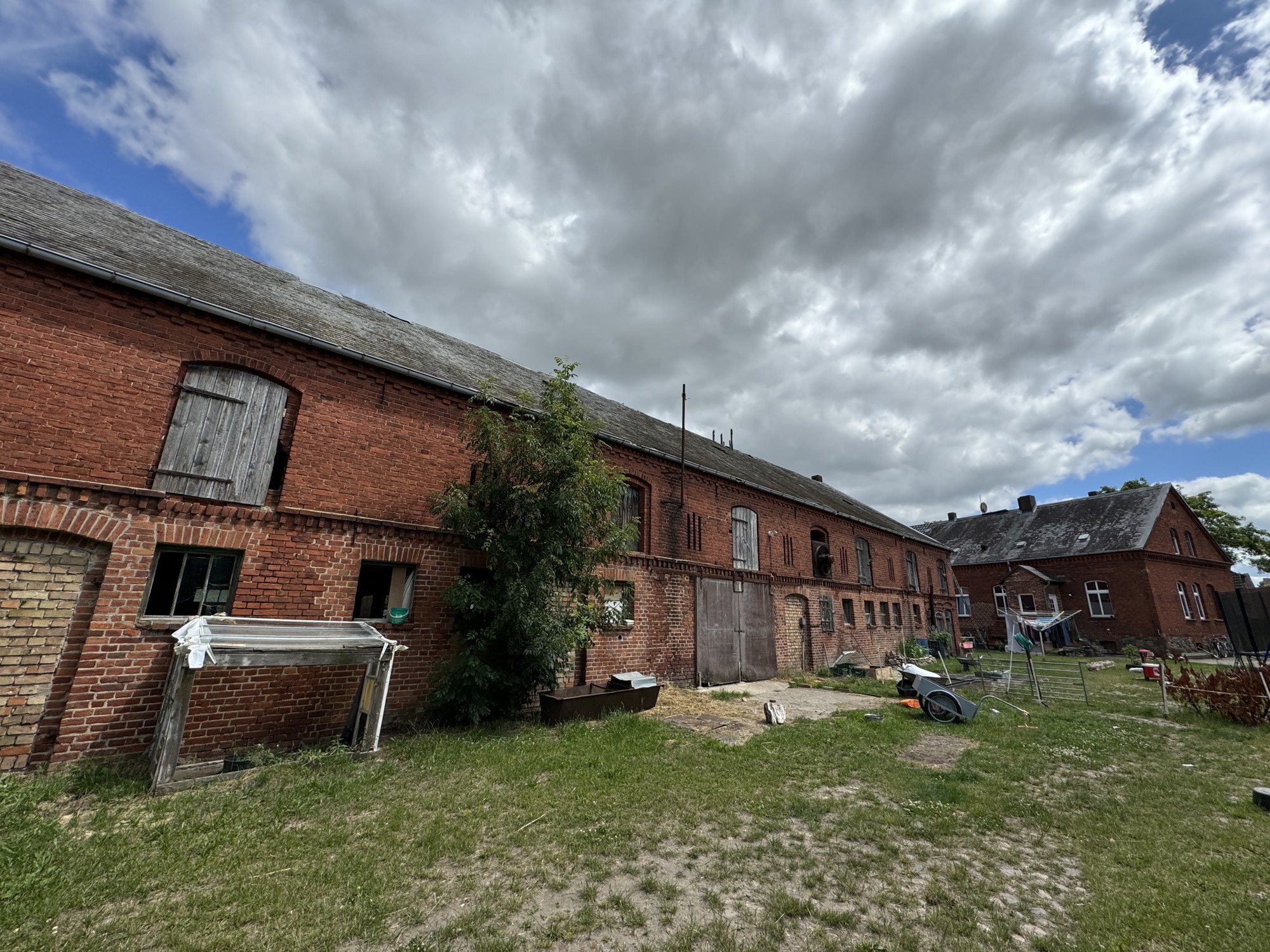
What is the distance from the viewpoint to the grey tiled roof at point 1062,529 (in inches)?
1102

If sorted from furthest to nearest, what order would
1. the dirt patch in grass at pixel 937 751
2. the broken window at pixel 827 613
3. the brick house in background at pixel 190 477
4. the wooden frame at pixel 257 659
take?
1. the broken window at pixel 827 613
2. the dirt patch in grass at pixel 937 751
3. the brick house in background at pixel 190 477
4. the wooden frame at pixel 257 659

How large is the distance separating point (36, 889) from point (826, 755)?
797 centimetres

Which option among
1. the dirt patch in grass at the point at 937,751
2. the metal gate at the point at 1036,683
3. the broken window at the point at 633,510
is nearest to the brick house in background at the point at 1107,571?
the metal gate at the point at 1036,683

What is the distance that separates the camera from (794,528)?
18297mm

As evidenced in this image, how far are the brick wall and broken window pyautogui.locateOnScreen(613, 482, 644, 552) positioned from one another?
4.44 m

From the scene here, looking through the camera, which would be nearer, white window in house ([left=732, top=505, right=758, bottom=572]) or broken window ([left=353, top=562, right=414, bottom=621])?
broken window ([left=353, top=562, right=414, bottom=621])

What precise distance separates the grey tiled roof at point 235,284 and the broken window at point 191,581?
11.5ft

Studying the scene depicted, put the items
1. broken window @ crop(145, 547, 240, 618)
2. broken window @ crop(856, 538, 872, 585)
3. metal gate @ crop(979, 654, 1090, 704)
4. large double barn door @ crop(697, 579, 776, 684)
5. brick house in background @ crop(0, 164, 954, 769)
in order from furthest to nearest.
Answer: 1. broken window @ crop(856, 538, 872, 585)
2. large double barn door @ crop(697, 579, 776, 684)
3. metal gate @ crop(979, 654, 1090, 704)
4. broken window @ crop(145, 547, 240, 618)
5. brick house in background @ crop(0, 164, 954, 769)

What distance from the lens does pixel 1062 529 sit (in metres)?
31.0

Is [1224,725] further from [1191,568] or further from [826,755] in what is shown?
[1191,568]

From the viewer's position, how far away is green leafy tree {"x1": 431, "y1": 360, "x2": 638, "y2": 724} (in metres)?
8.26

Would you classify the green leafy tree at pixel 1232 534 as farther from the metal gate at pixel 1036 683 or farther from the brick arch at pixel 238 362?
the brick arch at pixel 238 362

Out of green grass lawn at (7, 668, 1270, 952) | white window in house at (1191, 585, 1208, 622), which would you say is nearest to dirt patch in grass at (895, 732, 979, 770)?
green grass lawn at (7, 668, 1270, 952)

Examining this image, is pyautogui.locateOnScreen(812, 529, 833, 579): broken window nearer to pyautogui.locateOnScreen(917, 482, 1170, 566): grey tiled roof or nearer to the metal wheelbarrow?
the metal wheelbarrow
